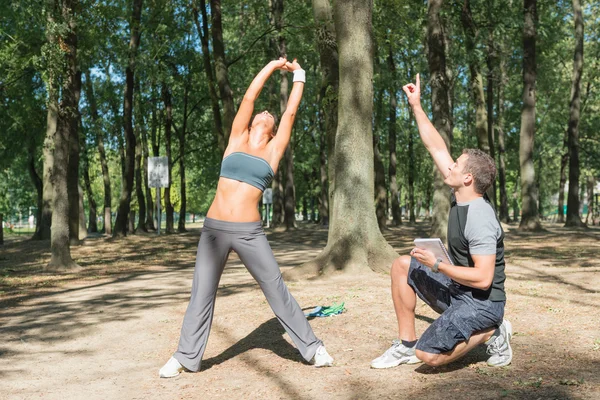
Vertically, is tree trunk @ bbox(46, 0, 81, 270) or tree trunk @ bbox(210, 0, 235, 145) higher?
tree trunk @ bbox(210, 0, 235, 145)

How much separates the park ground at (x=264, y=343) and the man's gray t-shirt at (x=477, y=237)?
0.65 metres

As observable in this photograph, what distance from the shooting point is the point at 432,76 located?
15664 mm

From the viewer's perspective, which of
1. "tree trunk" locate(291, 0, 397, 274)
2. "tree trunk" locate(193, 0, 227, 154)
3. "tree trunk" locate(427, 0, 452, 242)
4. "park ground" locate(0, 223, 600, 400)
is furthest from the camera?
"tree trunk" locate(193, 0, 227, 154)

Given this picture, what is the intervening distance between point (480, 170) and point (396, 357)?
1.55 m

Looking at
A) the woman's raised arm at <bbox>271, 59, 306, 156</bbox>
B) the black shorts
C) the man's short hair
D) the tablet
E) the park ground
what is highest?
the woman's raised arm at <bbox>271, 59, 306, 156</bbox>

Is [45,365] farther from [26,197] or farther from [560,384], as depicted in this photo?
[26,197]

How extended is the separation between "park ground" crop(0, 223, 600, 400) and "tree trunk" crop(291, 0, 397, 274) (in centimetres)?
37

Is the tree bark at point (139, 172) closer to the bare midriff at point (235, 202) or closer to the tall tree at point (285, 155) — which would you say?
the tall tree at point (285, 155)

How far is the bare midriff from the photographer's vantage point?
191 inches

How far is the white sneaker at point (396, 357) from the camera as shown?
4.79m

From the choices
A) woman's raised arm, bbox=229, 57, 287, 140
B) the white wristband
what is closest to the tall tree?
the white wristband

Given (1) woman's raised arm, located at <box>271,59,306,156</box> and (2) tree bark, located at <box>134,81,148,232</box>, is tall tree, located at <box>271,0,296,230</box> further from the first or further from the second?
(1) woman's raised arm, located at <box>271,59,306,156</box>

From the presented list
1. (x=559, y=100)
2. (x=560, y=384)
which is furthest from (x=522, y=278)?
(x=559, y=100)

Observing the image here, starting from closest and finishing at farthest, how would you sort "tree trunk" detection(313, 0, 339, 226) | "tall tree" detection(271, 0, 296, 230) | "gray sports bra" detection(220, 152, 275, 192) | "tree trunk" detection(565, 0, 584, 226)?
"gray sports bra" detection(220, 152, 275, 192)
"tree trunk" detection(313, 0, 339, 226)
"tree trunk" detection(565, 0, 584, 226)
"tall tree" detection(271, 0, 296, 230)
